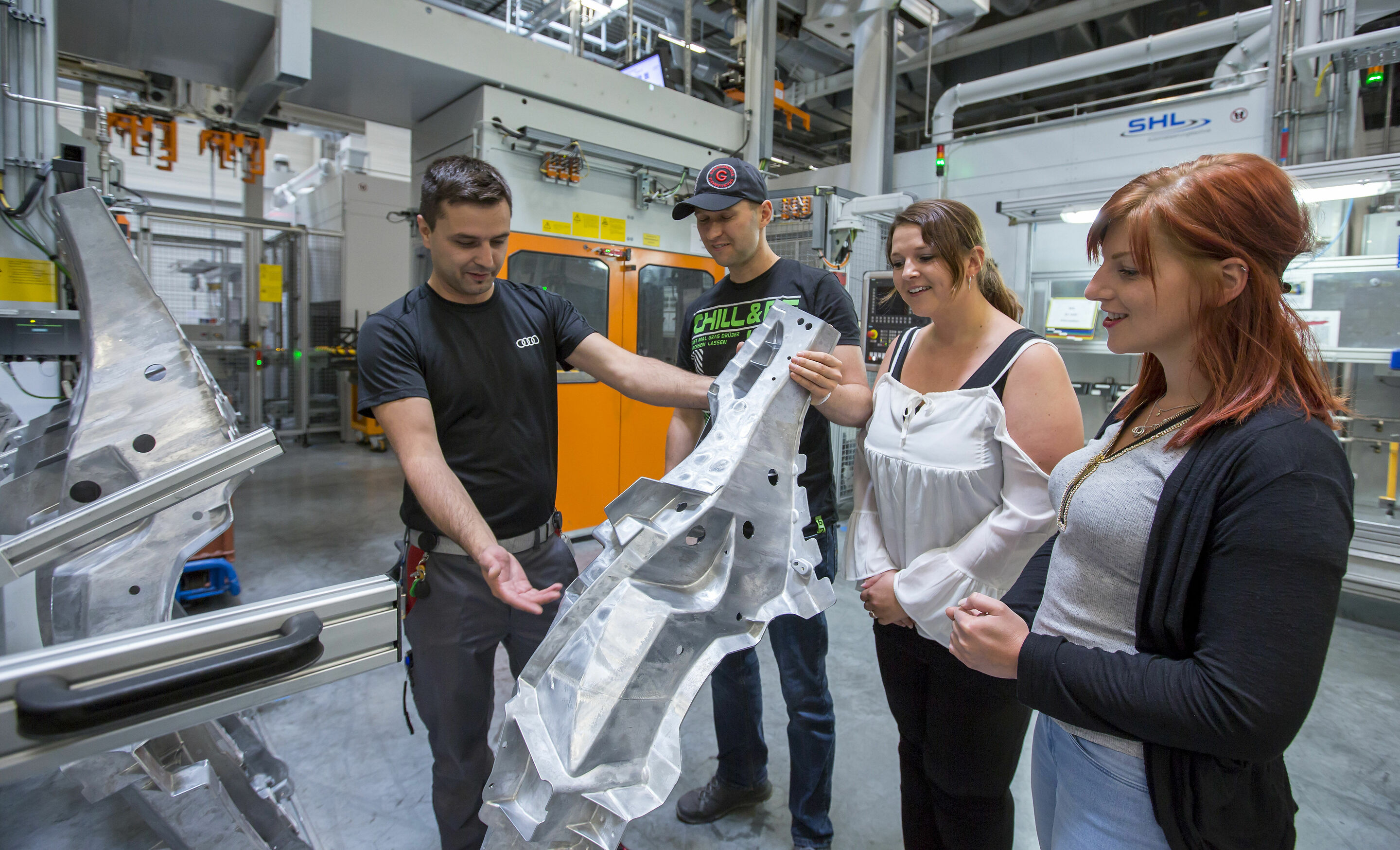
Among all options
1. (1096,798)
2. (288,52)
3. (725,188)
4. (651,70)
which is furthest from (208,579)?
(1096,798)

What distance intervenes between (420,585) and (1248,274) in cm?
147

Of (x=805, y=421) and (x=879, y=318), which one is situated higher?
(x=879, y=318)

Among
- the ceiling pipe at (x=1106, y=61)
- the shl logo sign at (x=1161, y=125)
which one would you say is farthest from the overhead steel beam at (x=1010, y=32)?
the shl logo sign at (x=1161, y=125)

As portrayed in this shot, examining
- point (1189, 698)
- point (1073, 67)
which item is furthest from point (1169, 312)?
point (1073, 67)

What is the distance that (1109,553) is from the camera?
0.81 meters

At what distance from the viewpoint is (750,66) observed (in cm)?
394

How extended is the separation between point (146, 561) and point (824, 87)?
646 centimetres

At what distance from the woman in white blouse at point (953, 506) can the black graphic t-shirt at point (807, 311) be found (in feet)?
0.88

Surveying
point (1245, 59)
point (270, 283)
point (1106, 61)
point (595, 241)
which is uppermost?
point (1106, 61)

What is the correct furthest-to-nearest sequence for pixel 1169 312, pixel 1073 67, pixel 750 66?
pixel 1073 67, pixel 750 66, pixel 1169 312

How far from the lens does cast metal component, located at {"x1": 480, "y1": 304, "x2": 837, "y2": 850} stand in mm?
749

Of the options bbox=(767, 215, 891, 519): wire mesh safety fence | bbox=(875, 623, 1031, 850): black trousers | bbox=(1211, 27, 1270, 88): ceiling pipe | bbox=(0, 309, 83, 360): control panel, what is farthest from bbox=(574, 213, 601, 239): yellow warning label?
bbox=(1211, 27, 1270, 88): ceiling pipe

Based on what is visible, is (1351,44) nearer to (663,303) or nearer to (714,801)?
(663,303)

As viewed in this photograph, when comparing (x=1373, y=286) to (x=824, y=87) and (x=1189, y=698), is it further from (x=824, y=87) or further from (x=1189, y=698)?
(x=824, y=87)
